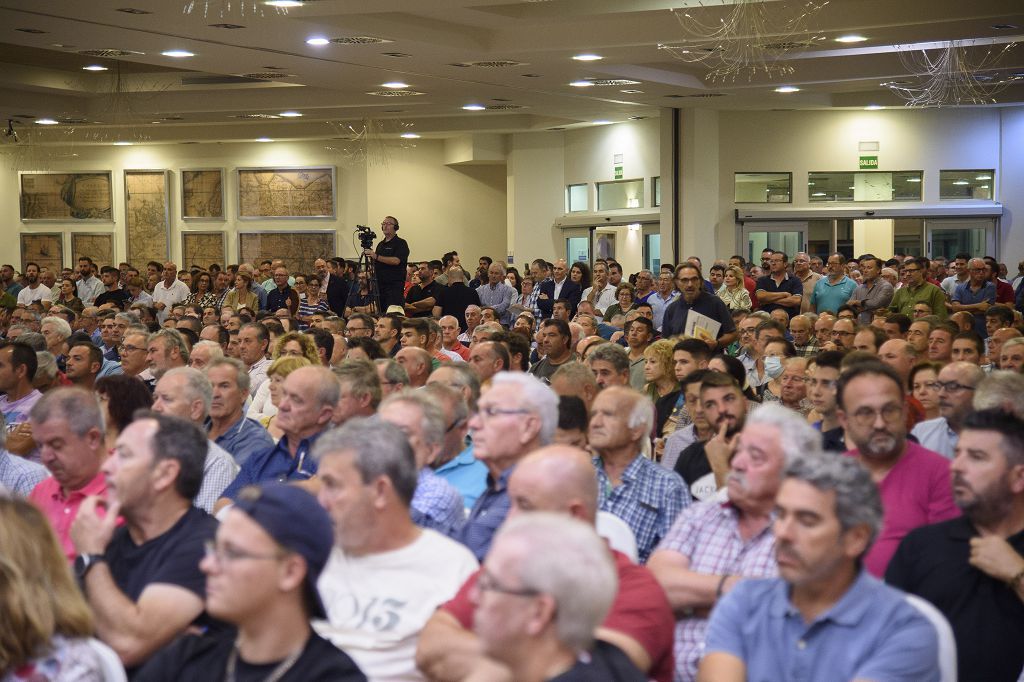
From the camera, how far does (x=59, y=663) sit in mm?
2557

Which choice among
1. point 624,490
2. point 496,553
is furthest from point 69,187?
Answer: point 496,553

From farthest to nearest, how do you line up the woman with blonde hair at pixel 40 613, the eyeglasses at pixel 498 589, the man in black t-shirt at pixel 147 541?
1. the man in black t-shirt at pixel 147 541
2. the woman with blonde hair at pixel 40 613
3. the eyeglasses at pixel 498 589

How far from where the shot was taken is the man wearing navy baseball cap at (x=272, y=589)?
98.8 inches

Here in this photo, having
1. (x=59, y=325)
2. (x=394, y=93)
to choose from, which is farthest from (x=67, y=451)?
(x=394, y=93)

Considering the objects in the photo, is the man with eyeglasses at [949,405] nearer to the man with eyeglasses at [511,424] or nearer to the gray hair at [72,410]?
the man with eyeglasses at [511,424]

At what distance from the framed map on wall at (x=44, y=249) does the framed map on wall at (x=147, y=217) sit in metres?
1.36

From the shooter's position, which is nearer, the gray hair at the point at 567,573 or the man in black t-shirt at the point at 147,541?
the gray hair at the point at 567,573

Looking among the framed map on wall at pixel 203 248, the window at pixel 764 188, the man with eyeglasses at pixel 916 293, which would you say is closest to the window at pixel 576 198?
the window at pixel 764 188

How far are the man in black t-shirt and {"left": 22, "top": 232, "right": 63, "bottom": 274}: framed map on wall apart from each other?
21316 millimetres

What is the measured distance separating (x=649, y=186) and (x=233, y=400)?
14.7 m

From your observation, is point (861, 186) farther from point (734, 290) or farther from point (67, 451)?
point (67, 451)

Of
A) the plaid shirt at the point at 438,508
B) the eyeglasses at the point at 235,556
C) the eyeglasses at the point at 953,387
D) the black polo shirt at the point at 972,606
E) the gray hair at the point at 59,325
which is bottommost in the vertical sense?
the black polo shirt at the point at 972,606

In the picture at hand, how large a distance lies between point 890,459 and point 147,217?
68.7 ft

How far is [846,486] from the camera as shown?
2793 millimetres
